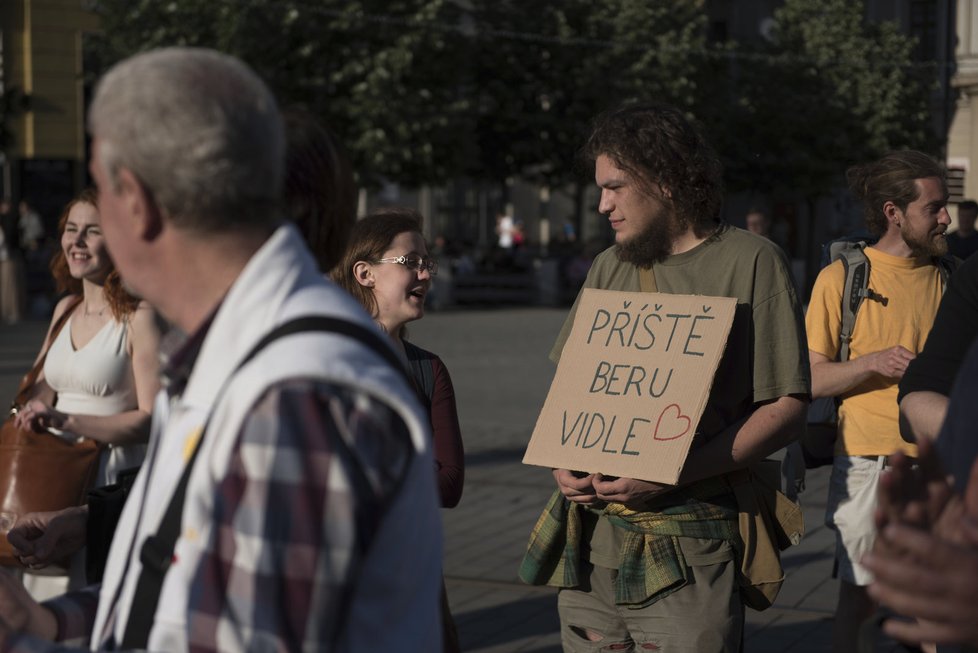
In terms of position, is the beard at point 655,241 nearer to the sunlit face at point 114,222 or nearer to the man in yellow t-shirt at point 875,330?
the man in yellow t-shirt at point 875,330

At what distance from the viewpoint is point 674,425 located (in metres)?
3.53

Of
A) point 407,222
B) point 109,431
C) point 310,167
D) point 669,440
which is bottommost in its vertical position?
point 109,431

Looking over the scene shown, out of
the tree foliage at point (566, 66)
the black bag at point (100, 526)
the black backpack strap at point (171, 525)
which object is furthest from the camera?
the tree foliage at point (566, 66)

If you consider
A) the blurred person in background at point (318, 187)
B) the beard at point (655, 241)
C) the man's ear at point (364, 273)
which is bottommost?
the man's ear at point (364, 273)

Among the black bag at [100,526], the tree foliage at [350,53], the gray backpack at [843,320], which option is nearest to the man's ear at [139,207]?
the black bag at [100,526]

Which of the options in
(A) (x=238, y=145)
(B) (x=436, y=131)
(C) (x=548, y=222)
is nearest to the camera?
(A) (x=238, y=145)

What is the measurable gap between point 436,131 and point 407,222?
84.4 feet

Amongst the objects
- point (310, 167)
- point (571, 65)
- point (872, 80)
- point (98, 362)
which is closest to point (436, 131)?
point (571, 65)

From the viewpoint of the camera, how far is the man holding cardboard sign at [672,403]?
11.6ft

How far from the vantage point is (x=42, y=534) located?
11.0 feet

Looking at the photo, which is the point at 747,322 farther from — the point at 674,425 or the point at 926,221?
the point at 926,221

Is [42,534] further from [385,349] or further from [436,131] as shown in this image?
[436,131]

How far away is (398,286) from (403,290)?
2cm

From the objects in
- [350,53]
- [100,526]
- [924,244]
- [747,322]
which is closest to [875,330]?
[924,244]
